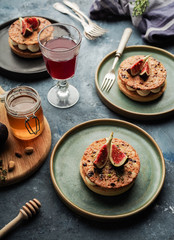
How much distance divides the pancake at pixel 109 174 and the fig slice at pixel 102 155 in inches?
1.7

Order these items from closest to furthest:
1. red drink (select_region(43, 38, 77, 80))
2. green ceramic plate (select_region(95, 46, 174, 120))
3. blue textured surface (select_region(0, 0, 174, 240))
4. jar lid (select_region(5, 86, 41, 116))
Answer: blue textured surface (select_region(0, 0, 174, 240)) → jar lid (select_region(5, 86, 41, 116)) → red drink (select_region(43, 38, 77, 80)) → green ceramic plate (select_region(95, 46, 174, 120))

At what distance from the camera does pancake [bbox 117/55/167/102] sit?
3.03 m

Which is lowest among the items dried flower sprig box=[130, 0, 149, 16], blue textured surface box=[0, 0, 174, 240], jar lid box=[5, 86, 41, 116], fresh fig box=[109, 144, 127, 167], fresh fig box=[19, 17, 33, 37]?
blue textured surface box=[0, 0, 174, 240]

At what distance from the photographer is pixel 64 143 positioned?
278 centimetres

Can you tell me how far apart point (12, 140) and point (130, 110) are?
1.19 meters

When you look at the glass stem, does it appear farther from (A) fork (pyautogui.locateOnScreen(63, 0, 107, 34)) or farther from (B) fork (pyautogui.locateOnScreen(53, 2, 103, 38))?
(A) fork (pyautogui.locateOnScreen(63, 0, 107, 34))

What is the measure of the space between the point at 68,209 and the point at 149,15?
8.51 feet

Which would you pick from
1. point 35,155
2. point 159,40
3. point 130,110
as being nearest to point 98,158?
point 35,155

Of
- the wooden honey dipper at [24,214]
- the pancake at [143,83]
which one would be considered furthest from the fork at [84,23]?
the wooden honey dipper at [24,214]

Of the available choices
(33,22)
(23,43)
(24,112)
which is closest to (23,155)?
(24,112)

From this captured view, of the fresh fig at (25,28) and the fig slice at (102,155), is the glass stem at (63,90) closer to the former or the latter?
the fresh fig at (25,28)

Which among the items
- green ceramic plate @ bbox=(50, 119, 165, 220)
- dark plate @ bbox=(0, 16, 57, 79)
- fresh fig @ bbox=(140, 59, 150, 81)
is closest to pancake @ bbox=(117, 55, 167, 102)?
fresh fig @ bbox=(140, 59, 150, 81)

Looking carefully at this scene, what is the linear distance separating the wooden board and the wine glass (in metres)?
0.50

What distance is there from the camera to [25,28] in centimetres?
336
